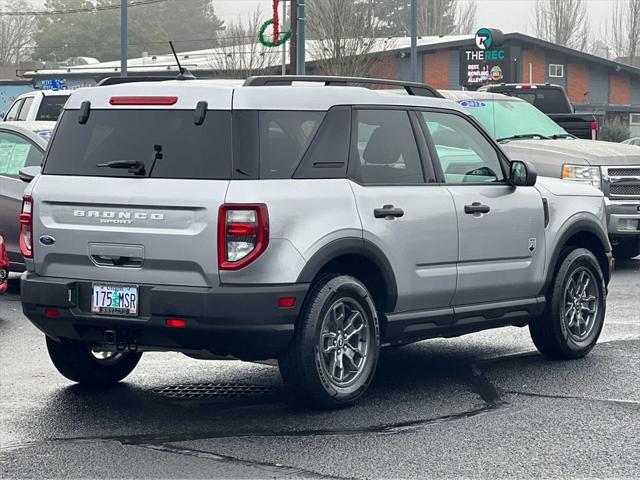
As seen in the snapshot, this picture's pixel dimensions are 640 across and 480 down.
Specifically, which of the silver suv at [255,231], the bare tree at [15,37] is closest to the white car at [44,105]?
the silver suv at [255,231]

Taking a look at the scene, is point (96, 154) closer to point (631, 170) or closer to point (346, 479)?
point (346, 479)

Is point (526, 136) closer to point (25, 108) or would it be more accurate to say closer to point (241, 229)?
point (25, 108)

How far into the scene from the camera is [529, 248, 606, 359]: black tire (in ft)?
31.0

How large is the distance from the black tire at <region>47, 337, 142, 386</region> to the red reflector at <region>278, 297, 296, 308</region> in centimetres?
155

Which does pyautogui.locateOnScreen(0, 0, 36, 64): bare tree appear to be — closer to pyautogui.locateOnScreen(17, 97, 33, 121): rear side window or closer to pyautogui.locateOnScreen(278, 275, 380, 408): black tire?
pyautogui.locateOnScreen(17, 97, 33, 121): rear side window

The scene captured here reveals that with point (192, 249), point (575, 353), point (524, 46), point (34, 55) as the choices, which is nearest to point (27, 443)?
point (192, 249)

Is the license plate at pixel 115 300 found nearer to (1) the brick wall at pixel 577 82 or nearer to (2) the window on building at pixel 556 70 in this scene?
(2) the window on building at pixel 556 70

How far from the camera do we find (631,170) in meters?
15.9

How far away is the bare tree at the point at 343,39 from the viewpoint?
48844mm

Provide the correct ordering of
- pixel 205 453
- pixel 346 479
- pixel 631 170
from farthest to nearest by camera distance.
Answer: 1. pixel 631 170
2. pixel 205 453
3. pixel 346 479

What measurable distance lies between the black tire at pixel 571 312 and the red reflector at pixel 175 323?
319 centimetres

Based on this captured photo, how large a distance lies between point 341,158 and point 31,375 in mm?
2642

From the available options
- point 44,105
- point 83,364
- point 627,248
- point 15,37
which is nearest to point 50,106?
point 44,105

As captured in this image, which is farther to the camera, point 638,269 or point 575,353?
point 638,269
